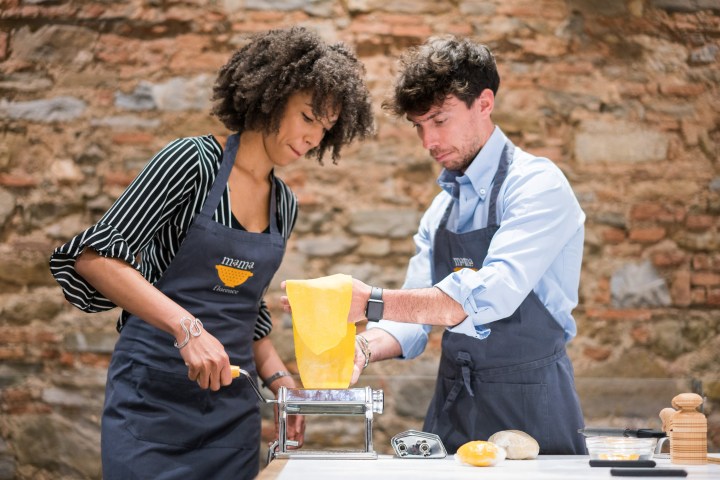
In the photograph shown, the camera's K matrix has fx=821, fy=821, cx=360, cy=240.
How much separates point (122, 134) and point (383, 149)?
3.69ft

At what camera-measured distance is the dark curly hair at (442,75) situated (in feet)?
7.36

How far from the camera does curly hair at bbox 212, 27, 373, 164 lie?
85.3 inches

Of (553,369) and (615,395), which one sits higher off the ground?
(553,369)

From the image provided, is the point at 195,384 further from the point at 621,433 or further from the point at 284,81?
the point at 621,433

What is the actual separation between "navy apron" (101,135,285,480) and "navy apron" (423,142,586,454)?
0.55m

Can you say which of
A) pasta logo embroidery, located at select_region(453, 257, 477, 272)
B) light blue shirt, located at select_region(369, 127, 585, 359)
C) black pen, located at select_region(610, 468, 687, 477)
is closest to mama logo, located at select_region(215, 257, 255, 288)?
light blue shirt, located at select_region(369, 127, 585, 359)

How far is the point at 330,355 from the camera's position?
1845 millimetres

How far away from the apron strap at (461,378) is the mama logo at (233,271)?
23.3 inches

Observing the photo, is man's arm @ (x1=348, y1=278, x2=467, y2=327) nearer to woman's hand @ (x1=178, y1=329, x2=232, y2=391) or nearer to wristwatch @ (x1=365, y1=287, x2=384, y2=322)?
wristwatch @ (x1=365, y1=287, x2=384, y2=322)

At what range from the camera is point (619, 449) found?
168cm

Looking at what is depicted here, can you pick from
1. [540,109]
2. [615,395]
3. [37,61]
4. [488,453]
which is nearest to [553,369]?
[488,453]

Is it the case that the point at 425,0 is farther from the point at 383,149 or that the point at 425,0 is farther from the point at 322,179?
the point at 322,179

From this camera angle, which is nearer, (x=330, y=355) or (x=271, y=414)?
(x=330, y=355)

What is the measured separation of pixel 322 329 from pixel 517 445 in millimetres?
495
